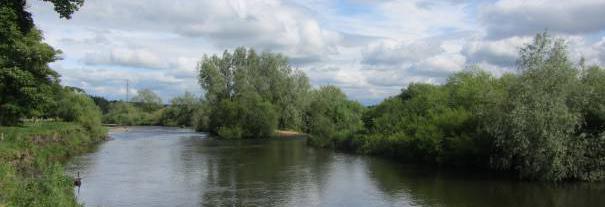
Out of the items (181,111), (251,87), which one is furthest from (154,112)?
(251,87)

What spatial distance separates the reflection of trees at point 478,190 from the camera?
1138 inches

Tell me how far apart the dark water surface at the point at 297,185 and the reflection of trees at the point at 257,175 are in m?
0.06

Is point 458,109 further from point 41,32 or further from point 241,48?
point 241,48

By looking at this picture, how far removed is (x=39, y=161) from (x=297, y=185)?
653 inches

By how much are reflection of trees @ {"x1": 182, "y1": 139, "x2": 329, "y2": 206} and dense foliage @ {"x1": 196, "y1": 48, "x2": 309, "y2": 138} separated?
3088 cm

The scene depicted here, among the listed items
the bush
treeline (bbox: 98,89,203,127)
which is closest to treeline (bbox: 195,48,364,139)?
treeline (bbox: 98,89,203,127)

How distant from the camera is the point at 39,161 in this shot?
36.4m

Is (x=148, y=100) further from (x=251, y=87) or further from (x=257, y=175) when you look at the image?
(x=257, y=175)

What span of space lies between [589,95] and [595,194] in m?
7.24

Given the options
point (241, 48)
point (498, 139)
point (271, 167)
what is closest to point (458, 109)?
point (498, 139)

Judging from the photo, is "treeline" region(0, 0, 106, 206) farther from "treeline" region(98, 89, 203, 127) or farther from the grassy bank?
"treeline" region(98, 89, 203, 127)

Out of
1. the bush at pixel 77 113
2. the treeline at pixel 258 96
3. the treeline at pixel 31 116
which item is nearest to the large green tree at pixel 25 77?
the treeline at pixel 31 116

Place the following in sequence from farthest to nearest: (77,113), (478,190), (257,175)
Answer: (77,113), (257,175), (478,190)

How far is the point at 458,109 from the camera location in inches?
1836
